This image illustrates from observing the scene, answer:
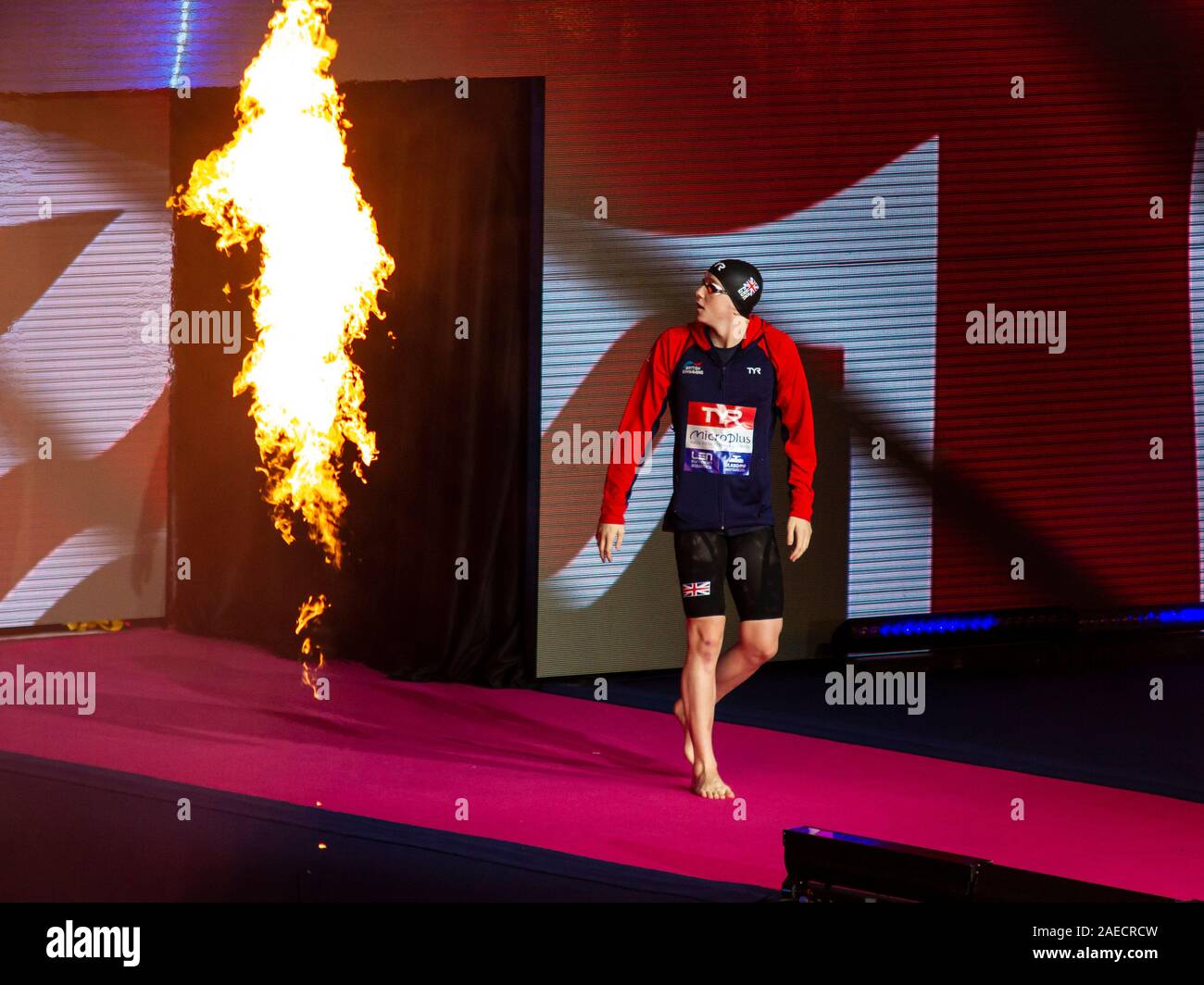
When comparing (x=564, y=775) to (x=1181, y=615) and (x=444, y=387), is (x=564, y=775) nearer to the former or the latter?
(x=444, y=387)

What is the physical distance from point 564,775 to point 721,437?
1.31 metres

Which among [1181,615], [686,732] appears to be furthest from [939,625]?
[686,732]

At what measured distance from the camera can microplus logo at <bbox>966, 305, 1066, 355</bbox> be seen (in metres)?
7.40

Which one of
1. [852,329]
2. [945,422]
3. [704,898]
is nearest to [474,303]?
[852,329]

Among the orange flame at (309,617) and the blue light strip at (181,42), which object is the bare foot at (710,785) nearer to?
the orange flame at (309,617)

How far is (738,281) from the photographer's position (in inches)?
202

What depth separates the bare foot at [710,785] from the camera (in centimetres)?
520

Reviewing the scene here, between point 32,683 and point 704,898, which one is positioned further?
point 32,683

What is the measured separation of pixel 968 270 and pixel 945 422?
715mm

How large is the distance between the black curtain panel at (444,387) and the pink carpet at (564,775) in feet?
1.08
